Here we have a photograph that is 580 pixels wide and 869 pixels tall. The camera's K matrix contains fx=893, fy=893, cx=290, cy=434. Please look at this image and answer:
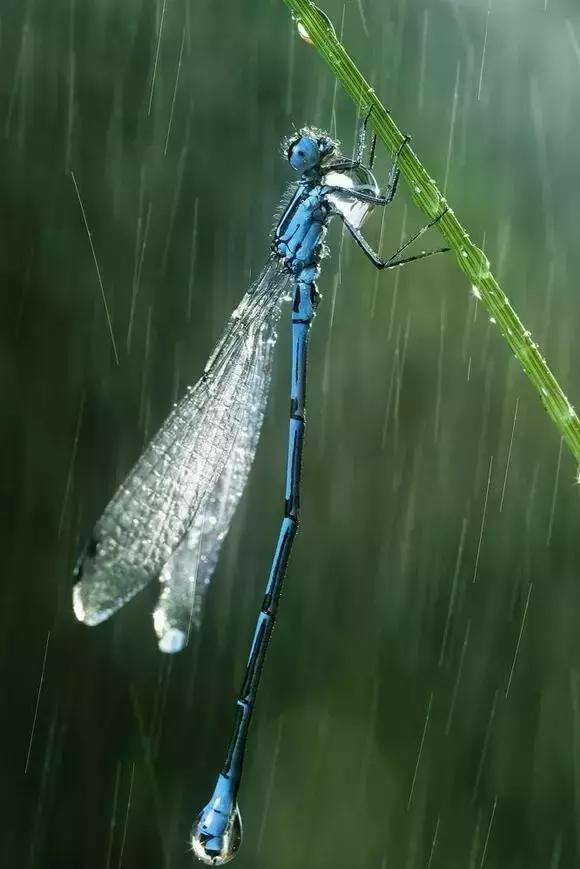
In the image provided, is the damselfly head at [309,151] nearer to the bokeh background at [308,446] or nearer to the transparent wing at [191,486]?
the transparent wing at [191,486]

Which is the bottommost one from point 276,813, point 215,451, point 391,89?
point 276,813

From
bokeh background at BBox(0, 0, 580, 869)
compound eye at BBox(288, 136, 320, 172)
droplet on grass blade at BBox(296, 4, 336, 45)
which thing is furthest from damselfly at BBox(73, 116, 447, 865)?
bokeh background at BBox(0, 0, 580, 869)

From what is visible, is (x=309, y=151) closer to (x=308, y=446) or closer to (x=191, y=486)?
(x=191, y=486)

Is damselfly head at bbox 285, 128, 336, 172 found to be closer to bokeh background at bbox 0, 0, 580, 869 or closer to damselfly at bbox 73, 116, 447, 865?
damselfly at bbox 73, 116, 447, 865

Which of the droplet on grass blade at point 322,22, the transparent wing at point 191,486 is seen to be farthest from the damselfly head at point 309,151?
the droplet on grass blade at point 322,22

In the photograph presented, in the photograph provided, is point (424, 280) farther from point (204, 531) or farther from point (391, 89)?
point (204, 531)

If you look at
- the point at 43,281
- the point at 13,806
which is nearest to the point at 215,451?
the point at 43,281

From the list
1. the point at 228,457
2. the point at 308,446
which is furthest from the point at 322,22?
the point at 308,446
